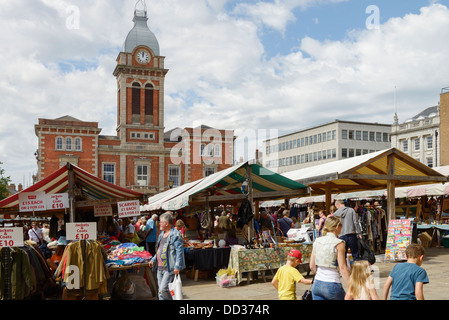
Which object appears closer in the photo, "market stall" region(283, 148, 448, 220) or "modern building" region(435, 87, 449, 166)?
"market stall" region(283, 148, 448, 220)

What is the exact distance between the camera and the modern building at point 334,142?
69.9 metres

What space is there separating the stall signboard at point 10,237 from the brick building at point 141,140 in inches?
1747

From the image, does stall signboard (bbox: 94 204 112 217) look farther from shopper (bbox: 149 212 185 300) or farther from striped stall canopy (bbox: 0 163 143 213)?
shopper (bbox: 149 212 185 300)

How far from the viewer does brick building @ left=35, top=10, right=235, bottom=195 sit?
169 ft

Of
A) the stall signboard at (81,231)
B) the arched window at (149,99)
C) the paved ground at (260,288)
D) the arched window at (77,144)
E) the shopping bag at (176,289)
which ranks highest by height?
the arched window at (149,99)

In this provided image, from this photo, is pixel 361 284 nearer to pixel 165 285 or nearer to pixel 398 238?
pixel 165 285

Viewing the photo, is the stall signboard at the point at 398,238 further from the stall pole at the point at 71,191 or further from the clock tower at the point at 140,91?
the clock tower at the point at 140,91

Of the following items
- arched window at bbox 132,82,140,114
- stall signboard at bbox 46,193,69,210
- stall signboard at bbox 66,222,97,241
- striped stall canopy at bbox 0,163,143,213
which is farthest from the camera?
arched window at bbox 132,82,140,114

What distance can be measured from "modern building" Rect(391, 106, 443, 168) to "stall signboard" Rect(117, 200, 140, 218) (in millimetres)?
46986

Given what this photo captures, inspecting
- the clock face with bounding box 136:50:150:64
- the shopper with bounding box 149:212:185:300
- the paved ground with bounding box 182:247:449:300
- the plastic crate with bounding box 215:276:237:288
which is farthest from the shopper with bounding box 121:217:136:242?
the clock face with bounding box 136:50:150:64

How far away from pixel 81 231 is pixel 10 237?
3.86ft

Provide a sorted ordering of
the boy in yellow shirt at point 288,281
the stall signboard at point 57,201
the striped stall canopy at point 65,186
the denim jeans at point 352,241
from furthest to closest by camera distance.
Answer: the striped stall canopy at point 65,186
the stall signboard at point 57,201
the denim jeans at point 352,241
the boy in yellow shirt at point 288,281

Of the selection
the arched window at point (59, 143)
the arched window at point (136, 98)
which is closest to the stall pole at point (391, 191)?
the arched window at point (59, 143)
